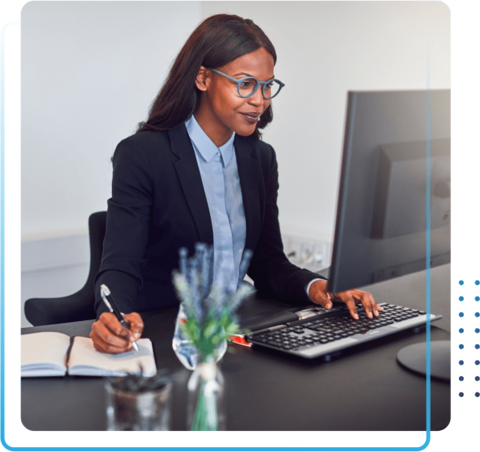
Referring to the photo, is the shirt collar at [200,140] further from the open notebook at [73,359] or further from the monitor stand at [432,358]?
the monitor stand at [432,358]

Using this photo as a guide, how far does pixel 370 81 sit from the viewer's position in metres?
2.09

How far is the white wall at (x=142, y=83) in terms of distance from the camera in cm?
186

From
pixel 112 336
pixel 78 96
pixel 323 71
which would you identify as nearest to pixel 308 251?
pixel 323 71

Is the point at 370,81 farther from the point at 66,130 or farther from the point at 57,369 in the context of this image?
the point at 57,369

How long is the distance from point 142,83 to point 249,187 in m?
0.94

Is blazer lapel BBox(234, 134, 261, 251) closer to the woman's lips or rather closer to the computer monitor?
the woman's lips

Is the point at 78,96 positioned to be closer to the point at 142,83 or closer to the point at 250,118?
the point at 142,83

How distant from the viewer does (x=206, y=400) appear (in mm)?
767

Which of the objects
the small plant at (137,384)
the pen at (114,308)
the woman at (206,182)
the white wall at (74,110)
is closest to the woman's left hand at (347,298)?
the woman at (206,182)

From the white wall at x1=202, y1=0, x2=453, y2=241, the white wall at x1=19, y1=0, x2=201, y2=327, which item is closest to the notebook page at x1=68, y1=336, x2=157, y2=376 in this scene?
the white wall at x1=19, y1=0, x2=201, y2=327

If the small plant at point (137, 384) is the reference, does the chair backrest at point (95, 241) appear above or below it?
above

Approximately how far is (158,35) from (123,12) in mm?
179

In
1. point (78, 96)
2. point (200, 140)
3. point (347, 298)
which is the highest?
point (78, 96)
